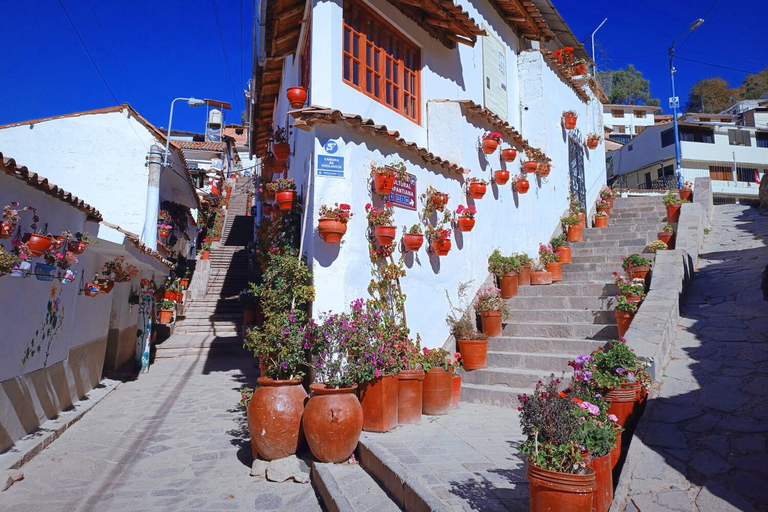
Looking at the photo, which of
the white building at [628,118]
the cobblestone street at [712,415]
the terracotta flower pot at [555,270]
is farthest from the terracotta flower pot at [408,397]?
the white building at [628,118]

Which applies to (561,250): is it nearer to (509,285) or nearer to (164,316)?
(509,285)

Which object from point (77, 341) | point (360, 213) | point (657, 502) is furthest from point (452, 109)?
point (77, 341)

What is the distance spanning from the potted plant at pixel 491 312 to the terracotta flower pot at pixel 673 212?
6432 mm

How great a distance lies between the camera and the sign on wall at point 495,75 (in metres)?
10.4

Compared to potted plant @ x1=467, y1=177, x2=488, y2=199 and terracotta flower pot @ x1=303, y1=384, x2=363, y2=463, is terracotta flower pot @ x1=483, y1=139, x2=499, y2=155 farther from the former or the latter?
terracotta flower pot @ x1=303, y1=384, x2=363, y2=463

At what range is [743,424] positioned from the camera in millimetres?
4297

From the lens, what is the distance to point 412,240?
6988 mm

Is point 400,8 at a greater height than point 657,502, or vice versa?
point 400,8

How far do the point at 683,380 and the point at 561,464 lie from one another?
3191mm

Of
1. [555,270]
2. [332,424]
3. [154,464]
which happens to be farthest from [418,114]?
[154,464]

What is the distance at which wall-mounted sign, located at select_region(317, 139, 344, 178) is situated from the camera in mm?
6195

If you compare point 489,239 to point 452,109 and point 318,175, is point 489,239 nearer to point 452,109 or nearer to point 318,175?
point 452,109

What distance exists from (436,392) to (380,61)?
5061 millimetres

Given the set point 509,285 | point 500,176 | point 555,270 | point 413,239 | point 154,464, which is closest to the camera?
point 154,464
